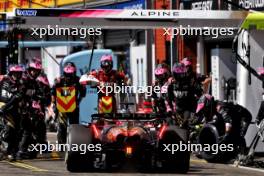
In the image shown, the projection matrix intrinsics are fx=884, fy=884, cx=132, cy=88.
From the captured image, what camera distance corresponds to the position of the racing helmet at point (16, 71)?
16312mm

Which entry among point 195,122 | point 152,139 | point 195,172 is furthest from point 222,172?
point 195,122

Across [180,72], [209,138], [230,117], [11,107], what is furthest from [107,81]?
[230,117]

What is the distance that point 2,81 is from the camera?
16.5 m

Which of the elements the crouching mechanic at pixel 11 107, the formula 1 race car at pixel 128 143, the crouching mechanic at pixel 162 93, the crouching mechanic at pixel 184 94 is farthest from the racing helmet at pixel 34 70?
the formula 1 race car at pixel 128 143

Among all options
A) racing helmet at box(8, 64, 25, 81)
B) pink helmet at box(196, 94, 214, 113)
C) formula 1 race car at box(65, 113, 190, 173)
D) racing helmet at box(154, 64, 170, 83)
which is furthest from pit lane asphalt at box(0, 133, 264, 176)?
racing helmet at box(154, 64, 170, 83)

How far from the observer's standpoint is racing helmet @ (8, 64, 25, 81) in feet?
53.5

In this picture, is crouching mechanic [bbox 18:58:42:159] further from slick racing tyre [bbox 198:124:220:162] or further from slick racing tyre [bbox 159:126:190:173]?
slick racing tyre [bbox 159:126:190:173]

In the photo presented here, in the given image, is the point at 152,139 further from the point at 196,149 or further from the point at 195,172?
the point at 196,149

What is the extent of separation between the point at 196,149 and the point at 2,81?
393 cm

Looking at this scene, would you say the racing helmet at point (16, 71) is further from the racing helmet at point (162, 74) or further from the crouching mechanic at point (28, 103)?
the racing helmet at point (162, 74)

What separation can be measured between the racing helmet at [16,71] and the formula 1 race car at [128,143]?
2.75 m

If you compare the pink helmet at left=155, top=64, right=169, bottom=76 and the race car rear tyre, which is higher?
the pink helmet at left=155, top=64, right=169, bottom=76

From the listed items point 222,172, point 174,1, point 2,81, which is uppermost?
point 174,1

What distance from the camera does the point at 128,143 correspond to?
1345 centimetres
